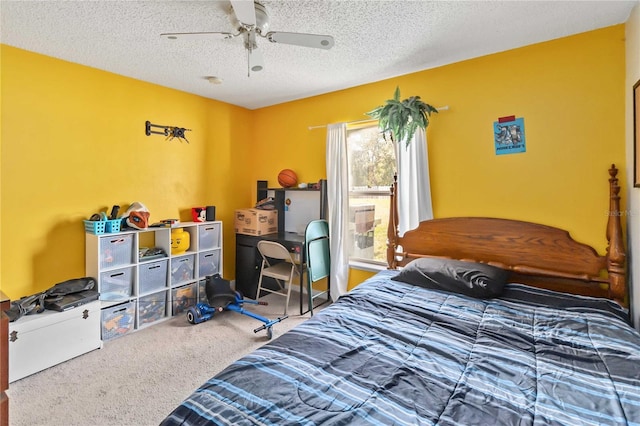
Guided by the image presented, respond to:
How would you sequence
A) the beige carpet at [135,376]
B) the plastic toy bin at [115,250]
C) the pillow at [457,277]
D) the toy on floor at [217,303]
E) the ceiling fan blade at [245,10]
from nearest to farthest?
1. the ceiling fan blade at [245,10]
2. the beige carpet at [135,376]
3. the pillow at [457,277]
4. the plastic toy bin at [115,250]
5. the toy on floor at [217,303]

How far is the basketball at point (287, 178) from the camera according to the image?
12.4 ft

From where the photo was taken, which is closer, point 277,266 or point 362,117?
point 362,117

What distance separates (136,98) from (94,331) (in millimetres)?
2220

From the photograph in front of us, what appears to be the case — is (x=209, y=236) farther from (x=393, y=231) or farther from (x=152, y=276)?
(x=393, y=231)

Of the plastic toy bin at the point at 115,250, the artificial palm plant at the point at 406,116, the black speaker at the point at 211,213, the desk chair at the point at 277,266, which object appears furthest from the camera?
the black speaker at the point at 211,213

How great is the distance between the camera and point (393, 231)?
299 cm

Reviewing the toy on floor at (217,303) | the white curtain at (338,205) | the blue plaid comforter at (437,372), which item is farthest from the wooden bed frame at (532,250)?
the toy on floor at (217,303)

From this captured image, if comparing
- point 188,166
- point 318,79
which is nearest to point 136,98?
point 188,166

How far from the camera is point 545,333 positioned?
5.20ft

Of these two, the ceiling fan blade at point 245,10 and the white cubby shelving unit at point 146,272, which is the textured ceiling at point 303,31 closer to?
the ceiling fan blade at point 245,10

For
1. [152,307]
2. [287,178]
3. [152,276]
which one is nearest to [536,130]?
[287,178]

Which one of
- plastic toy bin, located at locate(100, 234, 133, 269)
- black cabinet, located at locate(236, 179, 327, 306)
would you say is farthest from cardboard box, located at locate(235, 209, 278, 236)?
plastic toy bin, located at locate(100, 234, 133, 269)

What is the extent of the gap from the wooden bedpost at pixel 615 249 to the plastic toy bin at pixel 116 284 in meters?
3.80

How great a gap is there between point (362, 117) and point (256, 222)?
169 cm
